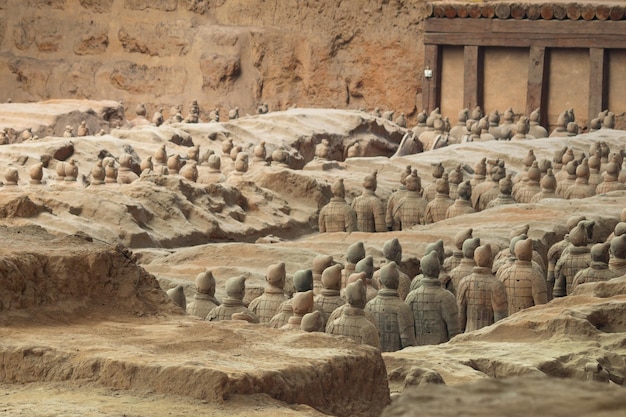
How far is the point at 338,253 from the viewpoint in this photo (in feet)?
28.8

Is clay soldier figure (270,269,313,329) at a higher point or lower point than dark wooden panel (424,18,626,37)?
lower

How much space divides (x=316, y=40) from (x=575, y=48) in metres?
4.05

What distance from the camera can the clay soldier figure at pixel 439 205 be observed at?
1081 cm

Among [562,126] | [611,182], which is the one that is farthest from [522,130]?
[611,182]

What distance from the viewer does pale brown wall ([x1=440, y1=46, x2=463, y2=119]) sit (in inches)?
698

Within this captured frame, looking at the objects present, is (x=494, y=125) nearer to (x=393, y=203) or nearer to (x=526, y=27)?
(x=526, y=27)

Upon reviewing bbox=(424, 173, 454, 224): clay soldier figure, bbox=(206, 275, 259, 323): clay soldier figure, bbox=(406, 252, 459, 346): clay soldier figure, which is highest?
bbox=(424, 173, 454, 224): clay soldier figure

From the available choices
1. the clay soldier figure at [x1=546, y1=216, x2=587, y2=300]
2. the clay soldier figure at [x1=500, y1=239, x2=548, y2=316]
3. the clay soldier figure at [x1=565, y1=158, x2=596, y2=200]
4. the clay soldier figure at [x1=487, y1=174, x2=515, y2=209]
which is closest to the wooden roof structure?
the clay soldier figure at [x1=565, y1=158, x2=596, y2=200]

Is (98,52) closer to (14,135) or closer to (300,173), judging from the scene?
(14,135)

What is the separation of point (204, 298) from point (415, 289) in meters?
1.19

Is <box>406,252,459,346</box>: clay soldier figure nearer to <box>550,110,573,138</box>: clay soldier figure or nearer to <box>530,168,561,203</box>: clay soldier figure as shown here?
<box>530,168,561,203</box>: clay soldier figure

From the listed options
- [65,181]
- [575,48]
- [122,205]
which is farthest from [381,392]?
[575,48]

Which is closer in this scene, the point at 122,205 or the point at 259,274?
the point at 259,274

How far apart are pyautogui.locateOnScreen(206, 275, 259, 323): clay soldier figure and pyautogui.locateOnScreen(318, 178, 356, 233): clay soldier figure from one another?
3.97 meters
